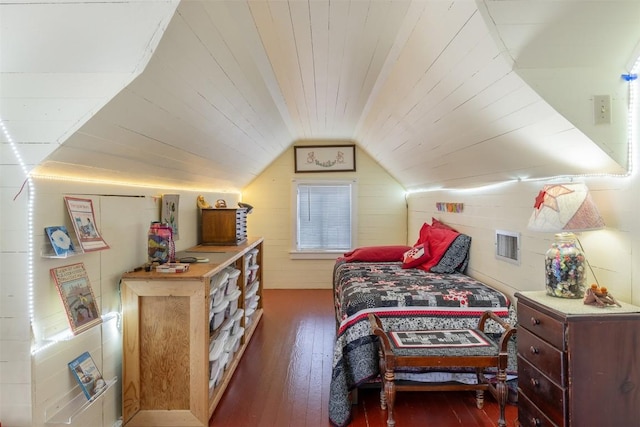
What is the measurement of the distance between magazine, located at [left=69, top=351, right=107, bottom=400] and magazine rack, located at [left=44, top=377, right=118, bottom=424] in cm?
3

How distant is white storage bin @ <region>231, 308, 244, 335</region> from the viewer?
2.81 meters

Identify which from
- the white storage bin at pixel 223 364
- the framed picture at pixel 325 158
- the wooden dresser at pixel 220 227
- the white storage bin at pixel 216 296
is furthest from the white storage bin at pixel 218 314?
the framed picture at pixel 325 158

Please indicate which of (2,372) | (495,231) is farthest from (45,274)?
(495,231)

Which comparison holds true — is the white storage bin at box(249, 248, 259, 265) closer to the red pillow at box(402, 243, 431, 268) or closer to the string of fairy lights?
the red pillow at box(402, 243, 431, 268)

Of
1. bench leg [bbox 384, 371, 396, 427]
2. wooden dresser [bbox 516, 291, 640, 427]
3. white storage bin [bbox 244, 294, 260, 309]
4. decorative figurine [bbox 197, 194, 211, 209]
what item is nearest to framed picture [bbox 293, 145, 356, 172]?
decorative figurine [bbox 197, 194, 211, 209]

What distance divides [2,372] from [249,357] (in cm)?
181

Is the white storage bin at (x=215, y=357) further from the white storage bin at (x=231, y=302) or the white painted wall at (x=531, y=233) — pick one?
the white painted wall at (x=531, y=233)

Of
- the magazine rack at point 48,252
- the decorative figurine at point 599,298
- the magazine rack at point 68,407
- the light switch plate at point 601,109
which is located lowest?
the magazine rack at point 68,407

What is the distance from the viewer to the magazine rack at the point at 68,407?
1.45 metres

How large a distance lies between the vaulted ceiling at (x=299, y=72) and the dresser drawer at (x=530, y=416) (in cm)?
109

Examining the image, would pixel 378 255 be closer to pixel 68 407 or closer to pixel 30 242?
pixel 68 407

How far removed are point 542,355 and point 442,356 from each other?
0.55 m

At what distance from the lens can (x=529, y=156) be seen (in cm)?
191

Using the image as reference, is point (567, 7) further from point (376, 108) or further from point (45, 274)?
point (45, 274)
